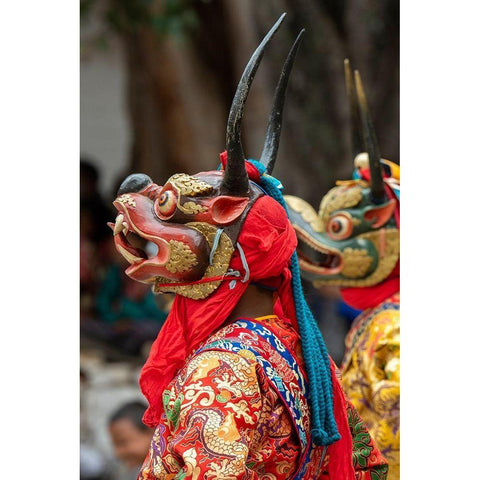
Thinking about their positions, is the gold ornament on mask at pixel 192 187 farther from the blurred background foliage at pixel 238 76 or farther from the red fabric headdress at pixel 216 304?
the blurred background foliage at pixel 238 76

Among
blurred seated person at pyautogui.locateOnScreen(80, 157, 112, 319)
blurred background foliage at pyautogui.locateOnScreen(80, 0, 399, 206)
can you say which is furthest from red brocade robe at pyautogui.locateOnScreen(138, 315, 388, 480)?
blurred seated person at pyautogui.locateOnScreen(80, 157, 112, 319)

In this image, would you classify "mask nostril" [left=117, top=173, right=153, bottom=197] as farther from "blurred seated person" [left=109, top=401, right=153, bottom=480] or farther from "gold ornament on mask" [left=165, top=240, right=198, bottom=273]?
"blurred seated person" [left=109, top=401, right=153, bottom=480]

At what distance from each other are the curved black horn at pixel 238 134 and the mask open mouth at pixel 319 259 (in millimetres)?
1302

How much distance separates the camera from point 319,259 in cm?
340

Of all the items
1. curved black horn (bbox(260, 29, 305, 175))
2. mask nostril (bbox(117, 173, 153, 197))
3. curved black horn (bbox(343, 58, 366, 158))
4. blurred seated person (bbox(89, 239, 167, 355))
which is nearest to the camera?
mask nostril (bbox(117, 173, 153, 197))

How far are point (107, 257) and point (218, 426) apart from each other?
3373mm

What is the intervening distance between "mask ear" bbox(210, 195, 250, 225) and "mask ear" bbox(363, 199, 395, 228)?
1.35 meters

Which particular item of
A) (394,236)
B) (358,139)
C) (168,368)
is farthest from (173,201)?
(358,139)

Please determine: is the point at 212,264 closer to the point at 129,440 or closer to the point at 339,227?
the point at 339,227

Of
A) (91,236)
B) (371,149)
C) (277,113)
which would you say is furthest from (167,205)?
(91,236)

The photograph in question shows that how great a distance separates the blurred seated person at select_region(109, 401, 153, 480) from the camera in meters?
4.42

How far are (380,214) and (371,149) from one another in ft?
0.99

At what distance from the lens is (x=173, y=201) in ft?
6.72
